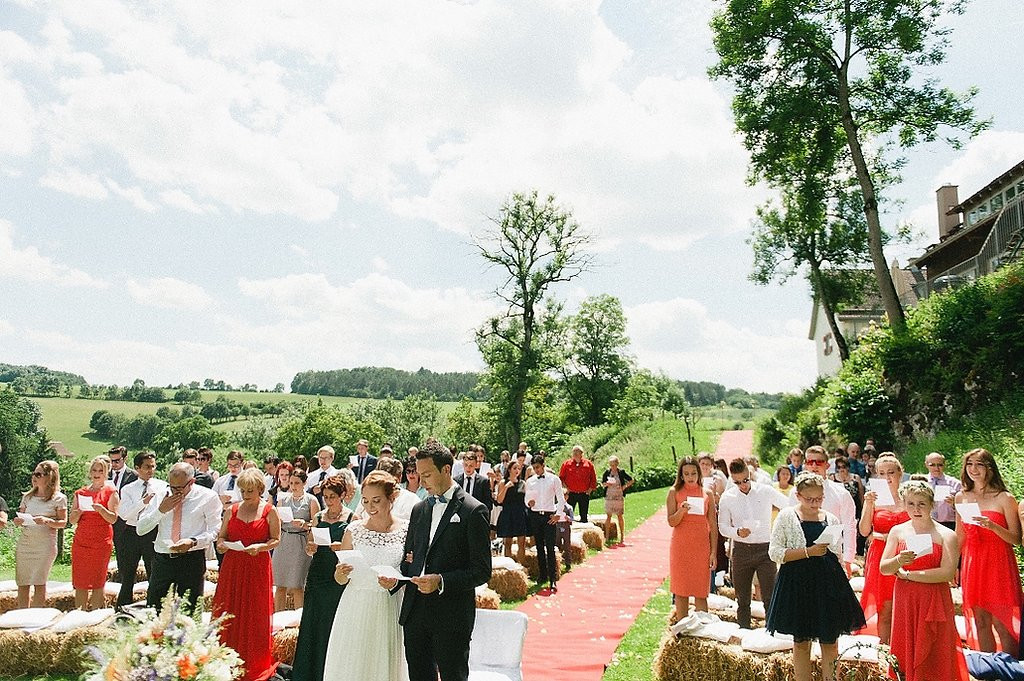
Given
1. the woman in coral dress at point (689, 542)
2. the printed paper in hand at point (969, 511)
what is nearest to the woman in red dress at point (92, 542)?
the woman in coral dress at point (689, 542)

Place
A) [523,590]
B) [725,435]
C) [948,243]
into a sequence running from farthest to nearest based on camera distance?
[725,435]
[948,243]
[523,590]

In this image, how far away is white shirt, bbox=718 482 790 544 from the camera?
7.74 m

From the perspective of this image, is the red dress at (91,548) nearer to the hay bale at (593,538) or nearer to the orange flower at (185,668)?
the orange flower at (185,668)

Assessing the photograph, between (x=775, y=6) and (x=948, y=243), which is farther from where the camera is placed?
(x=948, y=243)

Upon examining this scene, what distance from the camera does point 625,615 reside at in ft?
30.9

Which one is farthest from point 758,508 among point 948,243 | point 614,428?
point 614,428

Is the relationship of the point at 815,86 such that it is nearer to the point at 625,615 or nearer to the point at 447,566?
the point at 625,615

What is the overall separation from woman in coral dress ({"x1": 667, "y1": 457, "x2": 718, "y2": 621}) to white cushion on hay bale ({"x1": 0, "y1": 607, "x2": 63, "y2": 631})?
22.1 ft

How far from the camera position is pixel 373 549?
5.07 meters

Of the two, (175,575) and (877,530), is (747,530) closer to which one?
(877,530)

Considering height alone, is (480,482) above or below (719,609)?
above

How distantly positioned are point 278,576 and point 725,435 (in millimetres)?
53392

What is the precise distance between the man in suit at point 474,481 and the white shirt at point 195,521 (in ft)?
10.8

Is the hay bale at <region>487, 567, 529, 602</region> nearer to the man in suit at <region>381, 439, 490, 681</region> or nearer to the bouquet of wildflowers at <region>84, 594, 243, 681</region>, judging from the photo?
the man in suit at <region>381, 439, 490, 681</region>
